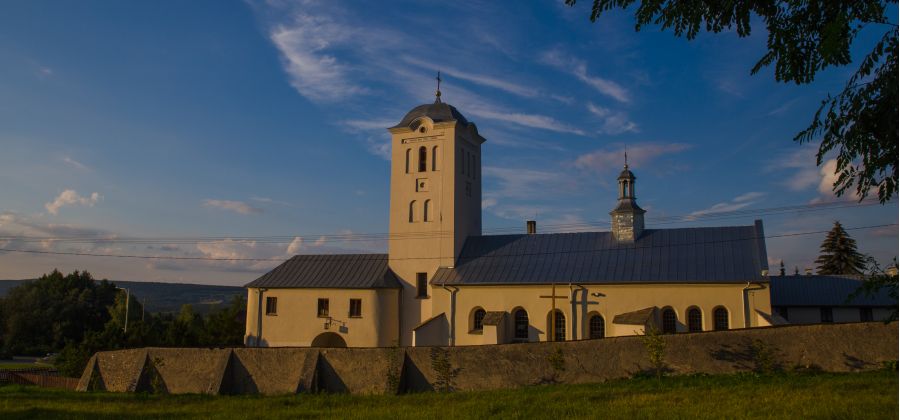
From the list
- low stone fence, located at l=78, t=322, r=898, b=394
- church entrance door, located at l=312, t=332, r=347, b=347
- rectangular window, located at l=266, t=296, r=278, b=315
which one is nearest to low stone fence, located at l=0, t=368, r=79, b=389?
low stone fence, located at l=78, t=322, r=898, b=394

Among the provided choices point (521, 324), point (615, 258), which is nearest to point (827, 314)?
point (615, 258)

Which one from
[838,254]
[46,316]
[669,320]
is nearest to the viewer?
[669,320]

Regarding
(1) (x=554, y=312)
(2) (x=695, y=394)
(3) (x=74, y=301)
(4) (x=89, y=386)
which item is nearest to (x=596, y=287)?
(1) (x=554, y=312)

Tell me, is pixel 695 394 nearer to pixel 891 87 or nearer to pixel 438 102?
pixel 891 87

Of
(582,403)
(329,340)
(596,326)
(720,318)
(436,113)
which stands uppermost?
(436,113)

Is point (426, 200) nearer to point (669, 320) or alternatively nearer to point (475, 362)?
point (669, 320)

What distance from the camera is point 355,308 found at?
116 feet

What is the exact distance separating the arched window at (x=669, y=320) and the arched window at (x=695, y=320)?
25.1 inches

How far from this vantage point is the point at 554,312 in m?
31.3

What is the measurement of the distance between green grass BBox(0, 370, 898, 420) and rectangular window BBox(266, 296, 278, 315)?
1626 centimetres

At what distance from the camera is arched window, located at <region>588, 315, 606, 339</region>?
31.2m

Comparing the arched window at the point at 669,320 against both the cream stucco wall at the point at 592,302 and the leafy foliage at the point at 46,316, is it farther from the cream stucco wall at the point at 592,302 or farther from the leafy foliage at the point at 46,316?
the leafy foliage at the point at 46,316

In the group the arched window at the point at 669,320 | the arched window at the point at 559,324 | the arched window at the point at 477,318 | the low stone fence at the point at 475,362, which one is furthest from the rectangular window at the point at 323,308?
the arched window at the point at 669,320

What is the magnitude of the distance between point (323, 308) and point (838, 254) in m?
44.3
